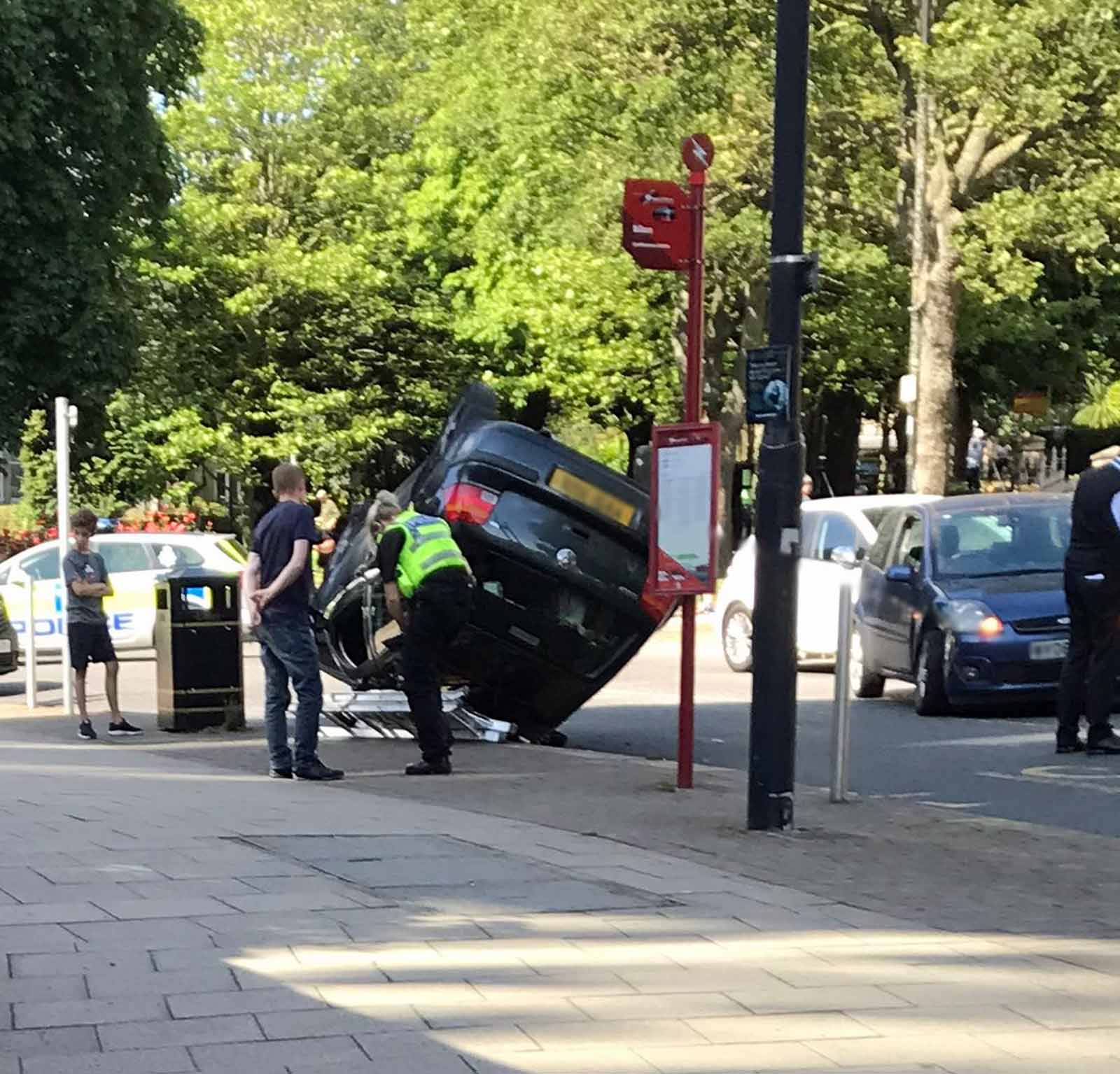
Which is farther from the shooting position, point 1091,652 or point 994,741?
point 994,741

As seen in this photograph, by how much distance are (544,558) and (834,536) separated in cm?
742

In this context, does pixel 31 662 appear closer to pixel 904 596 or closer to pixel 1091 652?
pixel 904 596

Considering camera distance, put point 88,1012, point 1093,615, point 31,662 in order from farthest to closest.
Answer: point 31,662 → point 1093,615 → point 88,1012

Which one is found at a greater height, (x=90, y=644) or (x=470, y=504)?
(x=470, y=504)

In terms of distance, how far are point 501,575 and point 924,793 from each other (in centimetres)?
306

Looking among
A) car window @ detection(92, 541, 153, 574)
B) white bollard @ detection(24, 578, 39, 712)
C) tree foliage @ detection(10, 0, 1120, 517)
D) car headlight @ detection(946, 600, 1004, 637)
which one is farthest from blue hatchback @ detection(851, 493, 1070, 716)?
tree foliage @ detection(10, 0, 1120, 517)

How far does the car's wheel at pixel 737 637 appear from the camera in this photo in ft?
65.3

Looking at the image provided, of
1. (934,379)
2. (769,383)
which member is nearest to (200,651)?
(769,383)

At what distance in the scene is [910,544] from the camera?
1638 centimetres

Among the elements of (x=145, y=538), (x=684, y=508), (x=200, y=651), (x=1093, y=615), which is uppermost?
(x=684, y=508)

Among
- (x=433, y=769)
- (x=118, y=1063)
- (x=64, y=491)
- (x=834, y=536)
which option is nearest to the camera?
(x=118, y=1063)

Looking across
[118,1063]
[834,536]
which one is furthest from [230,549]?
[118,1063]

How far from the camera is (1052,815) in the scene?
34.0 feet

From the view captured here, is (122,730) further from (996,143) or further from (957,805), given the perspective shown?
(996,143)
